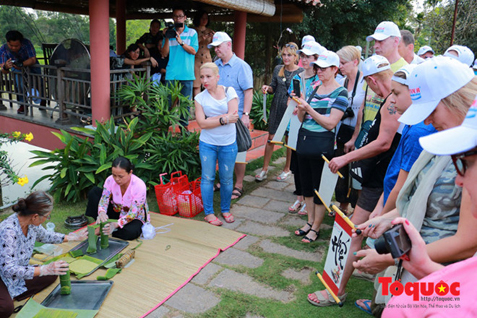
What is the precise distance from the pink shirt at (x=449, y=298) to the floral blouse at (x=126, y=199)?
123 inches

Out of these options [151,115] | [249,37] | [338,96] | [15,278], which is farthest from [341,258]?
[249,37]

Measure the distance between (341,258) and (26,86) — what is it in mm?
6522

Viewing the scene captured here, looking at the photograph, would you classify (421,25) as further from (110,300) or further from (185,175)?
(110,300)

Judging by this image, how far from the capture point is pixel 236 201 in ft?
17.4

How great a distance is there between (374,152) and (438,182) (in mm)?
1064

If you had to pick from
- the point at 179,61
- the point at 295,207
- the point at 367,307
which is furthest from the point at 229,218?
the point at 179,61

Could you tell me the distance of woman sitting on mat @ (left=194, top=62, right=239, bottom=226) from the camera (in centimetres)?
425

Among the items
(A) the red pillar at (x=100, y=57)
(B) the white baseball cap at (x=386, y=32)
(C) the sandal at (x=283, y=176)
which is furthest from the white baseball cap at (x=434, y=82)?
(A) the red pillar at (x=100, y=57)

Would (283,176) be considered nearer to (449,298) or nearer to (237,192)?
(237,192)

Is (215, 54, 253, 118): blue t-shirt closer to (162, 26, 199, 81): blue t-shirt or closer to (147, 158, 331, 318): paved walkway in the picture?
(162, 26, 199, 81): blue t-shirt

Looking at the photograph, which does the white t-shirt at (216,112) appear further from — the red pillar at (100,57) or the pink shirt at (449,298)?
the pink shirt at (449,298)

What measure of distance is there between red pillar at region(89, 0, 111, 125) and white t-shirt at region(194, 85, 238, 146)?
1954 mm

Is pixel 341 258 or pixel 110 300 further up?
pixel 341 258

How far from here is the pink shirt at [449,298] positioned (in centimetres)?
102
